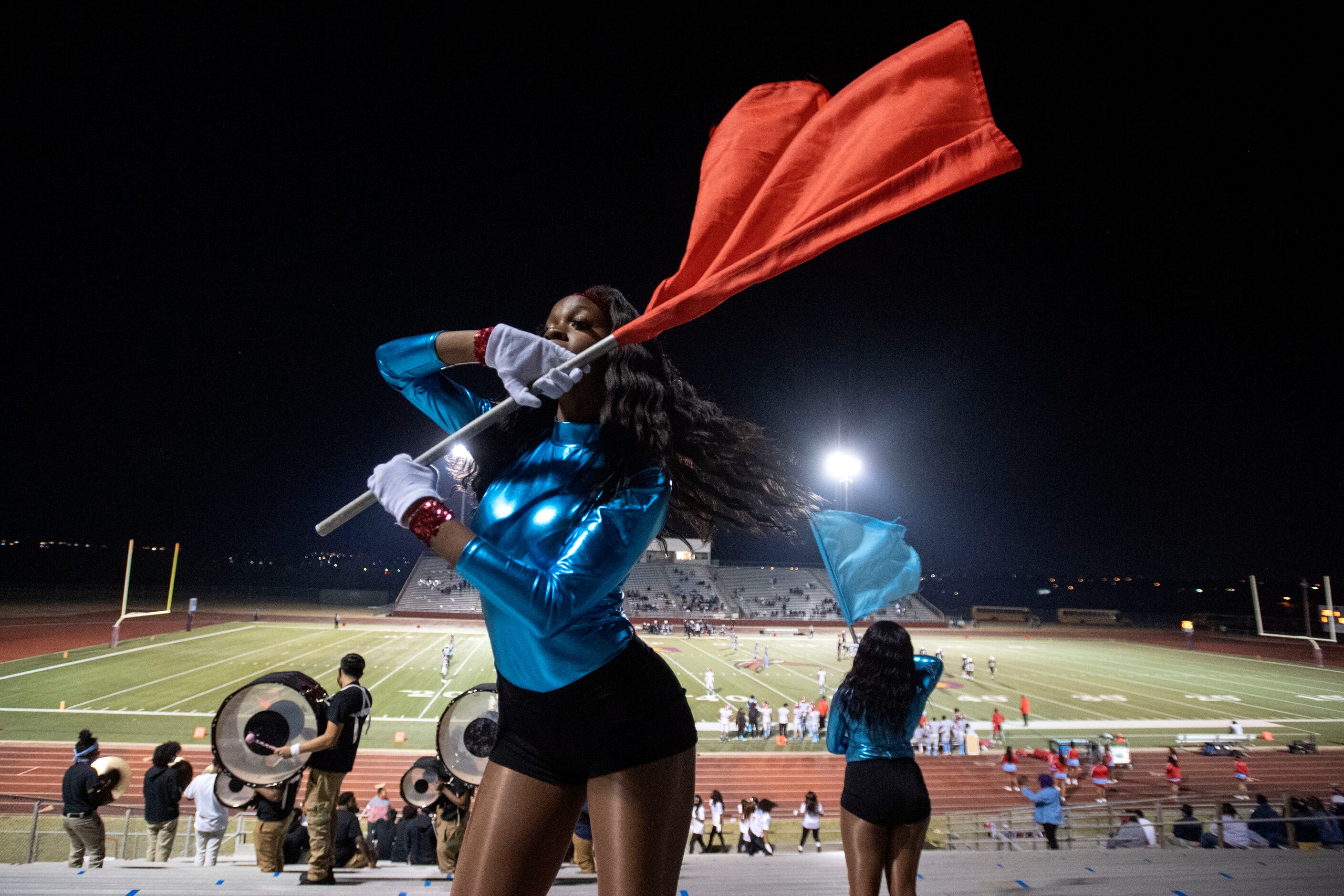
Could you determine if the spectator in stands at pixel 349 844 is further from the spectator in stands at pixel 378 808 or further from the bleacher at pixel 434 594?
the bleacher at pixel 434 594

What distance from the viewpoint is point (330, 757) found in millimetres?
4262

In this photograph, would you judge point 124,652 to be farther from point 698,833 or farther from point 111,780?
point 698,833

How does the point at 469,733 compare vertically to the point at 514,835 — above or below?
below

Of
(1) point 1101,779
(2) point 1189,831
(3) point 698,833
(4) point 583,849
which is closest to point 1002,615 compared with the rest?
(1) point 1101,779

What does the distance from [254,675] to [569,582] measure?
82.4ft

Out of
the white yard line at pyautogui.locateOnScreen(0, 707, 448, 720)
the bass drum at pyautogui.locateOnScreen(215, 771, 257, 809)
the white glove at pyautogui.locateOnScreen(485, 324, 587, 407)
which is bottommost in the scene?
the white yard line at pyautogui.locateOnScreen(0, 707, 448, 720)

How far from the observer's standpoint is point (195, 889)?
10.5 feet

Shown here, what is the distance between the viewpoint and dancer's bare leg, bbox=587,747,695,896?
1.46 m

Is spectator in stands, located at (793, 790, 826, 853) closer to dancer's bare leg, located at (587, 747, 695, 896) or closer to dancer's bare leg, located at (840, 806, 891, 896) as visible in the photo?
dancer's bare leg, located at (840, 806, 891, 896)

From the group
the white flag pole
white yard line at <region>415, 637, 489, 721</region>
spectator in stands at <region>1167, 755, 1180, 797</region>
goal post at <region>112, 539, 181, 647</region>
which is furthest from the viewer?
goal post at <region>112, 539, 181, 647</region>

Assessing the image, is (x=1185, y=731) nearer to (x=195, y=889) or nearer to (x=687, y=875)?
(x=687, y=875)

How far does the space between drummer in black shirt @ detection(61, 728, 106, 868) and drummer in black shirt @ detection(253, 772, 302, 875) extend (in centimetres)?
359

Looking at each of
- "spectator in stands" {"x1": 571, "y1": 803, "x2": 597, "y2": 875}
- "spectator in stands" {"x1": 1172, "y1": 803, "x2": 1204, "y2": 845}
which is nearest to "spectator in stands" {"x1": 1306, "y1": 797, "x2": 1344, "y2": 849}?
"spectator in stands" {"x1": 1172, "y1": 803, "x2": 1204, "y2": 845}

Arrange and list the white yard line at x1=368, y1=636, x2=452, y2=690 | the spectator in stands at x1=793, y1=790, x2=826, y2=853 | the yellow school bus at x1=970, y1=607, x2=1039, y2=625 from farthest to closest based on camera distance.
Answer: the yellow school bus at x1=970, y1=607, x2=1039, y2=625, the white yard line at x1=368, y1=636, x2=452, y2=690, the spectator in stands at x1=793, y1=790, x2=826, y2=853
